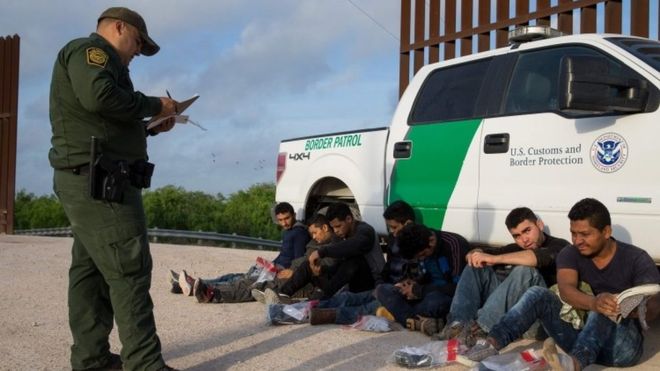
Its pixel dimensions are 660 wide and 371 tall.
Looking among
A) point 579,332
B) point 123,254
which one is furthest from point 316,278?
point 123,254

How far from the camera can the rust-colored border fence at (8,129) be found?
17078mm

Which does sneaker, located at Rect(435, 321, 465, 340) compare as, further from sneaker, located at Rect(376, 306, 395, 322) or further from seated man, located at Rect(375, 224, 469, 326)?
sneaker, located at Rect(376, 306, 395, 322)

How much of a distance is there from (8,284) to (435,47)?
584 cm

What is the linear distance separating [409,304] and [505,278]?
2.64 feet

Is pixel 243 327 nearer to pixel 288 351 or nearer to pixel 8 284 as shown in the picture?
pixel 288 351

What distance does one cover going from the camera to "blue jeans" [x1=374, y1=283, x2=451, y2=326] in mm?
5699

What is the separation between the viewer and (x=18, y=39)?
1730 centimetres

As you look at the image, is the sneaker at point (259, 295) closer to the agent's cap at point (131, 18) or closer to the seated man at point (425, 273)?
the seated man at point (425, 273)

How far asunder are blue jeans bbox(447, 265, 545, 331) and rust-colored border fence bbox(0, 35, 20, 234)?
13.8 metres

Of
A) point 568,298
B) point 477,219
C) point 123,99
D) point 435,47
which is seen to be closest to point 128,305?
point 123,99

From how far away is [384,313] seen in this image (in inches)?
240

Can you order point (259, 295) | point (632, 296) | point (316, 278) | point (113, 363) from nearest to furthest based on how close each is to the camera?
point (632, 296)
point (113, 363)
point (316, 278)
point (259, 295)

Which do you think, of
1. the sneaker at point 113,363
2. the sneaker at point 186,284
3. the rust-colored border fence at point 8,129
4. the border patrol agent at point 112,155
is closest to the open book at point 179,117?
the border patrol agent at point 112,155

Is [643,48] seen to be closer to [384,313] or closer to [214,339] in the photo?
[384,313]
